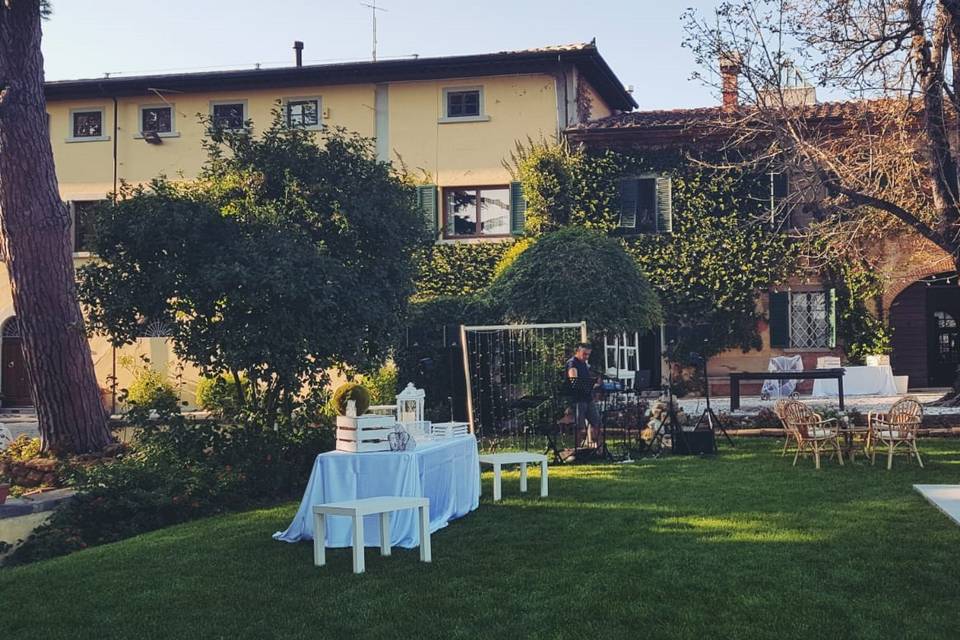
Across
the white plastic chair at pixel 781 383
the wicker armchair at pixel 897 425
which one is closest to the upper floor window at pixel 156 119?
the white plastic chair at pixel 781 383

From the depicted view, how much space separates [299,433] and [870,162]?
9916 mm

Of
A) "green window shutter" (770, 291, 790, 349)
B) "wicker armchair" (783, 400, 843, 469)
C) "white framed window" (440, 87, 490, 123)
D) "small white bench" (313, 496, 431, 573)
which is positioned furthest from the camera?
"white framed window" (440, 87, 490, 123)

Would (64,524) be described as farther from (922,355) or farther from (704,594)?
(922,355)

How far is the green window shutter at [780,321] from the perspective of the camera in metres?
20.6

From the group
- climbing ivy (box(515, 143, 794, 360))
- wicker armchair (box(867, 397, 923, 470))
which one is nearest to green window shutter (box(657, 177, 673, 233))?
climbing ivy (box(515, 143, 794, 360))

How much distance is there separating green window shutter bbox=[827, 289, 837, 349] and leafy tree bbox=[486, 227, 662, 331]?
218 inches

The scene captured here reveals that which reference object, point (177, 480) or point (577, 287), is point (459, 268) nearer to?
point (577, 287)

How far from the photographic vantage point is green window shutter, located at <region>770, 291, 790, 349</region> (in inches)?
812

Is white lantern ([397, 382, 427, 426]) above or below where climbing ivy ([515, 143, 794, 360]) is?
below

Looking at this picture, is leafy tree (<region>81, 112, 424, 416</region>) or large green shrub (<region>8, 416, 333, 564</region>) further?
leafy tree (<region>81, 112, 424, 416</region>)

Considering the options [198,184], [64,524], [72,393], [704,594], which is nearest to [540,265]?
[198,184]

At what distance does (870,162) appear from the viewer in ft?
50.4

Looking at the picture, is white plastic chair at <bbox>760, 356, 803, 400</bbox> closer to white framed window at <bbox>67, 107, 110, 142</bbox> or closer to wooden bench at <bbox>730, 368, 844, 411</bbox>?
wooden bench at <bbox>730, 368, 844, 411</bbox>

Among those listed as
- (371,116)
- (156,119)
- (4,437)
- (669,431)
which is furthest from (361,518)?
(156,119)
